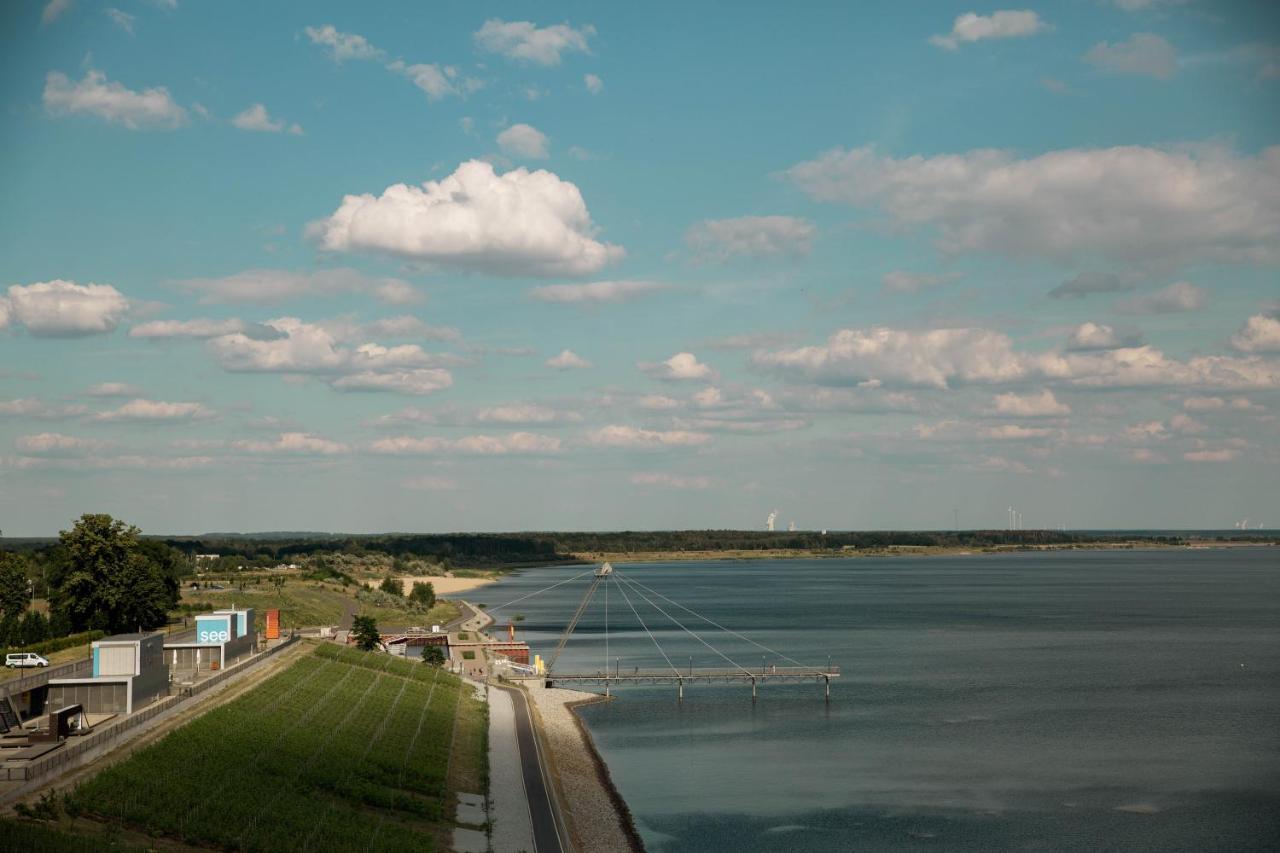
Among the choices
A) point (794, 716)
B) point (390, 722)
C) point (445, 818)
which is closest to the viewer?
point (445, 818)

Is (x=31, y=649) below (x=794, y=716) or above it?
above

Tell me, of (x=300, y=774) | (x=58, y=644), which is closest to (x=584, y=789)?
(x=300, y=774)

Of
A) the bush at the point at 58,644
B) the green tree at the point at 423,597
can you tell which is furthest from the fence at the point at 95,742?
the green tree at the point at 423,597

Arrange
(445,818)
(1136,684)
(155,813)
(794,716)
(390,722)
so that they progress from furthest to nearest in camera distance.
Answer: (1136,684) < (794,716) < (390,722) < (445,818) < (155,813)

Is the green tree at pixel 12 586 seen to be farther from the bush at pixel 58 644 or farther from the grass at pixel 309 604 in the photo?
the grass at pixel 309 604

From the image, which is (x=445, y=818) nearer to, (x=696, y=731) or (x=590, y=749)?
(x=590, y=749)

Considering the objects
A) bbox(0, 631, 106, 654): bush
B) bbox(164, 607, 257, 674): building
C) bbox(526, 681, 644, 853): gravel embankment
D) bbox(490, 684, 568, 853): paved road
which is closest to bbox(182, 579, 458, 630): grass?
bbox(0, 631, 106, 654): bush

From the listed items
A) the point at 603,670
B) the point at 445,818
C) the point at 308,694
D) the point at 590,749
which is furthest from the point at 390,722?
the point at 603,670
